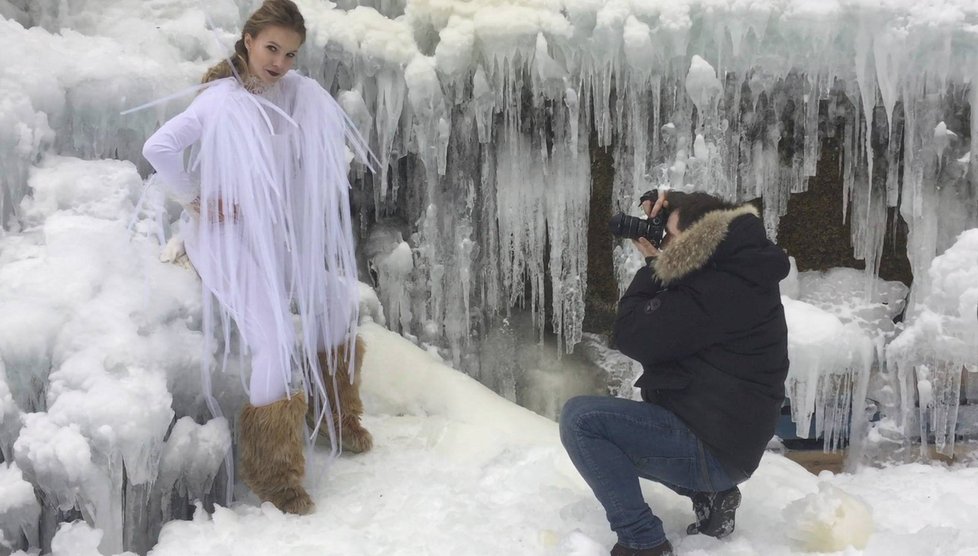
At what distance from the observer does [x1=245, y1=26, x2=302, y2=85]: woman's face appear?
2477mm

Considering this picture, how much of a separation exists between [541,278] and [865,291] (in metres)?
1.84

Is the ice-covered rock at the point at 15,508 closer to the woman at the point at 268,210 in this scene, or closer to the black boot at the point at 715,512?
the woman at the point at 268,210

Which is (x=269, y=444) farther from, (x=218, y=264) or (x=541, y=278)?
(x=541, y=278)

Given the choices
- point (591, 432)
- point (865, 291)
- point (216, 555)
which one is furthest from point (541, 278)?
point (216, 555)

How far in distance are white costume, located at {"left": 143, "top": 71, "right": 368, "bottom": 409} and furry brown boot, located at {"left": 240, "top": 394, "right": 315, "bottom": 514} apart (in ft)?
0.20

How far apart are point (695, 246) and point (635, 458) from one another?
68 cm

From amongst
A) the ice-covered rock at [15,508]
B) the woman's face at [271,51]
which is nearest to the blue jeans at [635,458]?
the woman's face at [271,51]

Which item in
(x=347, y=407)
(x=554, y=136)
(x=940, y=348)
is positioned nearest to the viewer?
(x=347, y=407)

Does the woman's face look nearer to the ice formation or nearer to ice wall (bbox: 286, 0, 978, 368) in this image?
the ice formation

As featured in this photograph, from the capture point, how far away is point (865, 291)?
4273mm

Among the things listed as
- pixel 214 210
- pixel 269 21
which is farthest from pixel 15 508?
pixel 269 21

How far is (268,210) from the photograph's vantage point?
2578 millimetres

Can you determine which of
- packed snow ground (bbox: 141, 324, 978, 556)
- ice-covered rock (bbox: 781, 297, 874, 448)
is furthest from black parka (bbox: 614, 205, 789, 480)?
ice-covered rock (bbox: 781, 297, 874, 448)

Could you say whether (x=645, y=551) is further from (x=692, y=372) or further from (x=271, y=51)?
(x=271, y=51)
